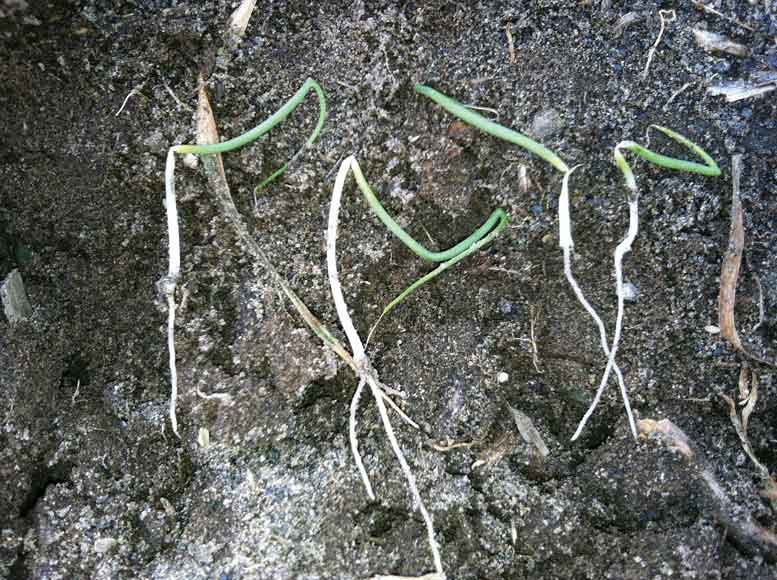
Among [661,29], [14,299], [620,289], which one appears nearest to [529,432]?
[620,289]

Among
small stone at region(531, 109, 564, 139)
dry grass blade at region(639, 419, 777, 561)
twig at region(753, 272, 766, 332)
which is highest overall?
small stone at region(531, 109, 564, 139)

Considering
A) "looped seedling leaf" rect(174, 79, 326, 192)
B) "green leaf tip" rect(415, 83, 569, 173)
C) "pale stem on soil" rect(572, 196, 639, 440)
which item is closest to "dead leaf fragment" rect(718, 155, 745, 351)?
"pale stem on soil" rect(572, 196, 639, 440)

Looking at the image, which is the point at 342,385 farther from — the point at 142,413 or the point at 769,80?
the point at 769,80

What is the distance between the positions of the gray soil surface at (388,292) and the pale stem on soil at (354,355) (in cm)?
3

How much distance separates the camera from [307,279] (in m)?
1.15

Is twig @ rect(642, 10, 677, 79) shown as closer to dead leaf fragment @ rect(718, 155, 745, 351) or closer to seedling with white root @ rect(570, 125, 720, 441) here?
seedling with white root @ rect(570, 125, 720, 441)

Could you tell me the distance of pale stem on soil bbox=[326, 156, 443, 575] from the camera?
1.09 meters

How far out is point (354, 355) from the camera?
1128 mm

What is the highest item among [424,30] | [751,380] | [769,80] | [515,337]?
[424,30]

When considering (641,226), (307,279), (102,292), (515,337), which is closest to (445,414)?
(515,337)

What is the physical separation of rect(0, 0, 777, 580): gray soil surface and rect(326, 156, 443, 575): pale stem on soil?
30 millimetres

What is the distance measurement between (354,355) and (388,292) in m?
0.12

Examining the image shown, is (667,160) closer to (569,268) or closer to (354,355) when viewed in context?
(569,268)

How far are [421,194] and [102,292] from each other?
542 mm
